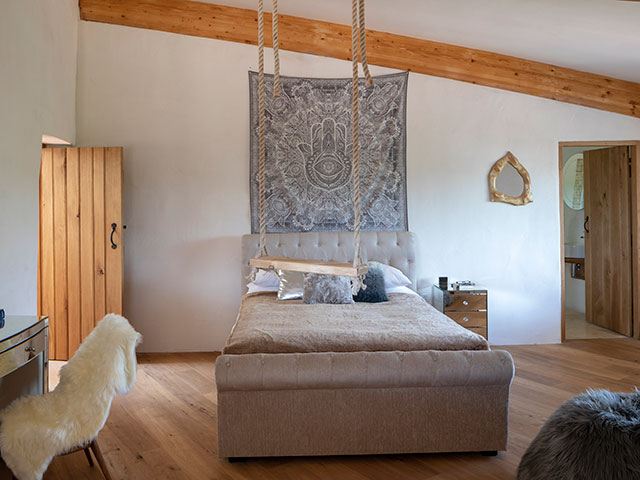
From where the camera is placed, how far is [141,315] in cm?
461

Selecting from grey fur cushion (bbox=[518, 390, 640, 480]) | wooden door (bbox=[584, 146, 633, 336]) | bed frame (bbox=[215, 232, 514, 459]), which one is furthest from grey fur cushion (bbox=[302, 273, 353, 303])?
wooden door (bbox=[584, 146, 633, 336])

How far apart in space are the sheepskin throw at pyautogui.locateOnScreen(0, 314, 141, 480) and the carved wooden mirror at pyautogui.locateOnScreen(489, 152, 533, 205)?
3725 millimetres

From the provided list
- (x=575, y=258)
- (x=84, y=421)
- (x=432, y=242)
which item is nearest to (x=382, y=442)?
(x=84, y=421)

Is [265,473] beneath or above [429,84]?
beneath

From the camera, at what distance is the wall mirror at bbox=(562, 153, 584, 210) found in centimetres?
644

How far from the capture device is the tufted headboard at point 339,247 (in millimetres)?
4551

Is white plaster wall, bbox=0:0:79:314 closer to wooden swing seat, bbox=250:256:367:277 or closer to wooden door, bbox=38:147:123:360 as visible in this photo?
wooden door, bbox=38:147:123:360

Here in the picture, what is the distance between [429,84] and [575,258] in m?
3.35

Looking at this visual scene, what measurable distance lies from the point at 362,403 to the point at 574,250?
510 centimetres

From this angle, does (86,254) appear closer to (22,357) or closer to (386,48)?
(22,357)

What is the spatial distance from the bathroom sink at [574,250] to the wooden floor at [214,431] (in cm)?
221

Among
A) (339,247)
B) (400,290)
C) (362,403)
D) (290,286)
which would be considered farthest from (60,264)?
(362,403)

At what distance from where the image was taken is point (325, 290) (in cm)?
383

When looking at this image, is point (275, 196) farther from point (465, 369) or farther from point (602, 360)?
point (602, 360)
